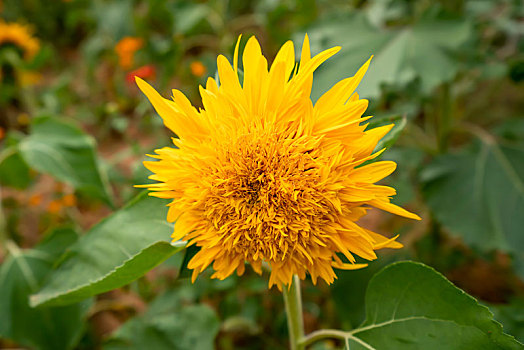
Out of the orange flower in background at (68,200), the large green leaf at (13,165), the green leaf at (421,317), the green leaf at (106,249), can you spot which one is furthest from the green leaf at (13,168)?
the green leaf at (421,317)

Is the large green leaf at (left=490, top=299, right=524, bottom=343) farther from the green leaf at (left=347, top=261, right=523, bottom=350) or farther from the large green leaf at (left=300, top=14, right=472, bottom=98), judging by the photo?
the large green leaf at (left=300, top=14, right=472, bottom=98)

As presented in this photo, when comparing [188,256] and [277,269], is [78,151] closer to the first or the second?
[188,256]

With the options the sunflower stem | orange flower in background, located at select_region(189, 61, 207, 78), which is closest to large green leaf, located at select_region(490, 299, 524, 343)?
the sunflower stem

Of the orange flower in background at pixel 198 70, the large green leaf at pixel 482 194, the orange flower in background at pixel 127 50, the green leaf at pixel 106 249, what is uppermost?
the orange flower in background at pixel 127 50

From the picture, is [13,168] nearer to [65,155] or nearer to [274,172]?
[65,155]

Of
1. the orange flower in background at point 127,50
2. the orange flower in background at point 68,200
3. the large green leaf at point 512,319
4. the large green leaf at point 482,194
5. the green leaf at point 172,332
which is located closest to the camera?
the large green leaf at point 512,319

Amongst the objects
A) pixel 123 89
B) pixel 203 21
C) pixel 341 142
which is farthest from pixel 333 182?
pixel 123 89

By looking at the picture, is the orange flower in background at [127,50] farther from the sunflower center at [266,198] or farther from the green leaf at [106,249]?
the sunflower center at [266,198]
